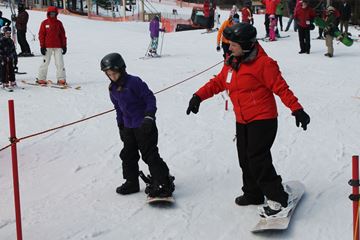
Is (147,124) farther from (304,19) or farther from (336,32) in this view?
(304,19)

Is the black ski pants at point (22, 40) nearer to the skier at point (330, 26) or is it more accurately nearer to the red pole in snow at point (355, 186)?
Answer: the skier at point (330, 26)

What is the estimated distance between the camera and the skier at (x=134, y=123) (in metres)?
4.42

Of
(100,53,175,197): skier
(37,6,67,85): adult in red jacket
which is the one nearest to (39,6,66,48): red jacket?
(37,6,67,85): adult in red jacket

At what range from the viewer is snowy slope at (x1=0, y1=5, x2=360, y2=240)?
4.30 meters

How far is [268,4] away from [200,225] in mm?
16443

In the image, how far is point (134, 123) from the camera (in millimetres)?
4652

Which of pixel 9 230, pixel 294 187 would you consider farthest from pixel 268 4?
pixel 9 230

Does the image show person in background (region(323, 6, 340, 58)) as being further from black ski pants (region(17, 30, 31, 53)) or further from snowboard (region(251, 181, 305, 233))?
snowboard (region(251, 181, 305, 233))

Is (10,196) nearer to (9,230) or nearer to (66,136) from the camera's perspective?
(9,230)

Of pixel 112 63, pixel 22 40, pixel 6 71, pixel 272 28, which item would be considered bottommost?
pixel 6 71

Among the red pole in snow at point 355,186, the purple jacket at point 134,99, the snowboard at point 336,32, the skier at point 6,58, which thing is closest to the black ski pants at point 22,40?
the skier at point 6,58

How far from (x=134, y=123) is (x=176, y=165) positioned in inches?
57.3

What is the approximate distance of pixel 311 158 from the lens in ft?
20.2

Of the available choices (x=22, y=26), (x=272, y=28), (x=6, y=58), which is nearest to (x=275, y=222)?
(x=6, y=58)
